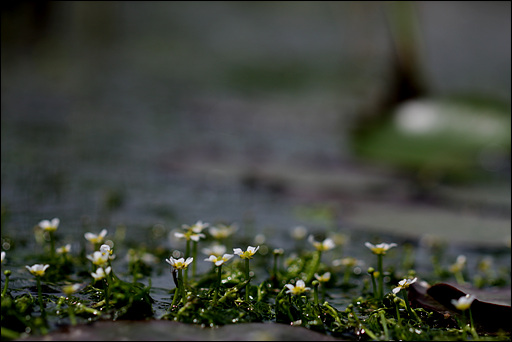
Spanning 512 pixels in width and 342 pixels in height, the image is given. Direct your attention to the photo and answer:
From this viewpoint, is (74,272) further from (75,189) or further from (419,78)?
(419,78)

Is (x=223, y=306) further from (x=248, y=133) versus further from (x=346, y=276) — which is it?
(x=248, y=133)

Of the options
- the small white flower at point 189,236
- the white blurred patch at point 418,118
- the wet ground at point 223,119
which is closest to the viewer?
the small white flower at point 189,236

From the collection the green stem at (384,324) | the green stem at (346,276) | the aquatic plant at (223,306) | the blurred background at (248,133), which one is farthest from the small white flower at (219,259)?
the blurred background at (248,133)

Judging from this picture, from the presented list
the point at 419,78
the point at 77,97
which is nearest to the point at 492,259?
the point at 419,78

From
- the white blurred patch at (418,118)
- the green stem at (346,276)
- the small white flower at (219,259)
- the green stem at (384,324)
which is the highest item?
the white blurred patch at (418,118)

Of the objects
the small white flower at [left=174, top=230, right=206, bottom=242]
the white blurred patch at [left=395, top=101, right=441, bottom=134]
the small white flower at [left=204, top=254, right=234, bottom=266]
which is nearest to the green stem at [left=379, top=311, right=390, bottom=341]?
the small white flower at [left=204, top=254, right=234, bottom=266]

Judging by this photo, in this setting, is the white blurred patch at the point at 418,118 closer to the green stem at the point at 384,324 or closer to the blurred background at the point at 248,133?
the blurred background at the point at 248,133
